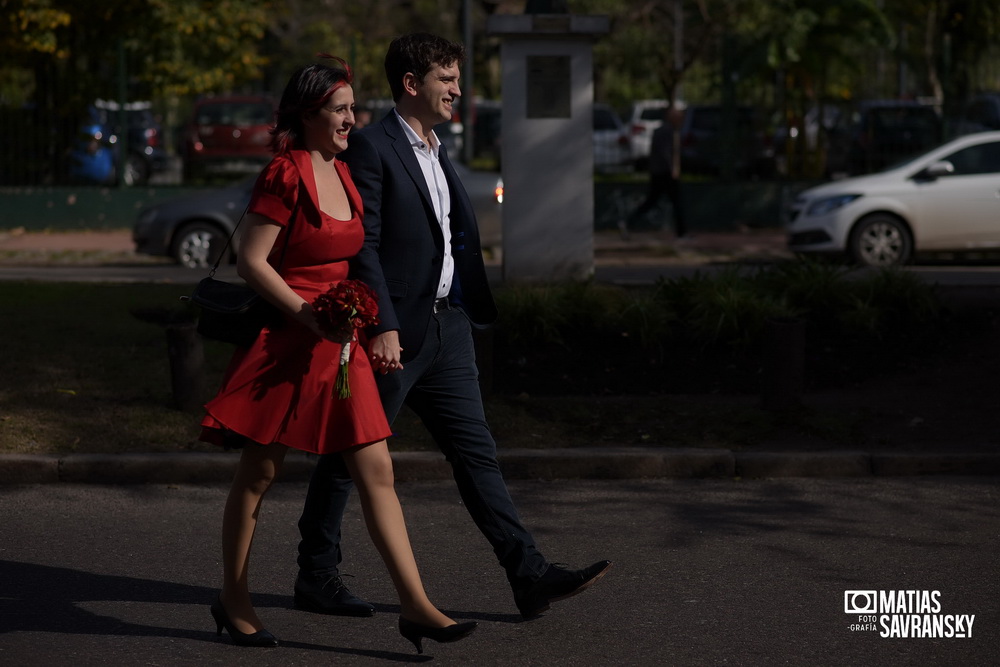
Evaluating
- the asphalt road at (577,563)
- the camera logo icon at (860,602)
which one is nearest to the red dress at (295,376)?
the asphalt road at (577,563)

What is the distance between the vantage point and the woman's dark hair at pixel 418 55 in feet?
15.3

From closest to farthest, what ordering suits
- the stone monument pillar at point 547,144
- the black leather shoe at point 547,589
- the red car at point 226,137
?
the black leather shoe at point 547,589 → the stone monument pillar at point 547,144 → the red car at point 226,137

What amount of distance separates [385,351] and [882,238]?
42.7ft

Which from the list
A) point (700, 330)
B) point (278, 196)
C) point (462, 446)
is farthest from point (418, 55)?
point (700, 330)

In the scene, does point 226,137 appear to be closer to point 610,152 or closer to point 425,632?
point 610,152

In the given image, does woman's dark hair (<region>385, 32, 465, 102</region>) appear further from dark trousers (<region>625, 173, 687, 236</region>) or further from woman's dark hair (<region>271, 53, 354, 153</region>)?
dark trousers (<region>625, 173, 687, 236</region>)

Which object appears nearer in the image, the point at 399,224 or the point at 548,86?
the point at 399,224

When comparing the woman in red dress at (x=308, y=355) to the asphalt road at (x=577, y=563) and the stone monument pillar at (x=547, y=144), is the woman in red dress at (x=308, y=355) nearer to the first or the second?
the asphalt road at (x=577, y=563)

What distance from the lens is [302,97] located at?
14.5 feet

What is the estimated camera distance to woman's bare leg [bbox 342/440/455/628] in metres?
4.44

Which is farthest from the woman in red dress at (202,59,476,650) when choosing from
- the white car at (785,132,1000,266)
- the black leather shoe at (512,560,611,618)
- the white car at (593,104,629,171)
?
the white car at (593,104,629,171)

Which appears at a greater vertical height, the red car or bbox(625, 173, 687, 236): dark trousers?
the red car

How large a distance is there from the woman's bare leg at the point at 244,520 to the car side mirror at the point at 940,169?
13.4 metres

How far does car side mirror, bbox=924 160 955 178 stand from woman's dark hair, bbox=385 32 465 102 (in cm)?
1285
